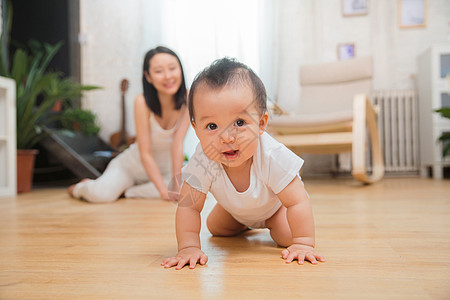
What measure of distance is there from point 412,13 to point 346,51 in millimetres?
594

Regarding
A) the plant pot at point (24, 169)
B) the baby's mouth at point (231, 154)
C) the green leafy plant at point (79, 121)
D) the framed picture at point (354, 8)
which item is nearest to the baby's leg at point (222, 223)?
the baby's mouth at point (231, 154)

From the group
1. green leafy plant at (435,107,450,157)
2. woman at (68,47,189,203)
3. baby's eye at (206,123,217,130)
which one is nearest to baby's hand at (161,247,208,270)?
baby's eye at (206,123,217,130)

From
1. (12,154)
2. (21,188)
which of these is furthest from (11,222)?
(21,188)

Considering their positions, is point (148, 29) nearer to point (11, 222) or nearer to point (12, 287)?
point (11, 222)

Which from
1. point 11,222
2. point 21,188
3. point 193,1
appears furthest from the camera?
point 193,1

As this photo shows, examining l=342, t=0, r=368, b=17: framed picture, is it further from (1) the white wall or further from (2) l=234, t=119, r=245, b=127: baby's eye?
(2) l=234, t=119, r=245, b=127: baby's eye

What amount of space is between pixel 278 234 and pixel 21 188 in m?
2.18

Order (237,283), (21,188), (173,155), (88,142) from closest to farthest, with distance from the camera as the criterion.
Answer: (237,283), (173,155), (21,188), (88,142)

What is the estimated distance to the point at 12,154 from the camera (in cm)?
231

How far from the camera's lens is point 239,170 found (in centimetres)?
79

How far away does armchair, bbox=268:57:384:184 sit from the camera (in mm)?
2193

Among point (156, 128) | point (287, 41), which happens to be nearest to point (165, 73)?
point (156, 128)

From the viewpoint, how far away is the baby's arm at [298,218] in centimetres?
74

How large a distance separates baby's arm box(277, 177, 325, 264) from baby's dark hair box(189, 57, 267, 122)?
0.56ft
